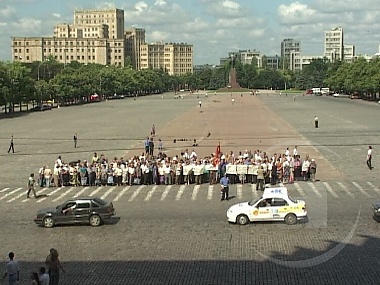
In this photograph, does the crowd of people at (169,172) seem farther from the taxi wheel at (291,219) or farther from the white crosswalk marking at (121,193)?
the taxi wheel at (291,219)

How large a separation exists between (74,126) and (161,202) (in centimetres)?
4673

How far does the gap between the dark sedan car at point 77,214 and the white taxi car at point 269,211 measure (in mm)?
4693

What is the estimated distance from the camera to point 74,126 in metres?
72.7

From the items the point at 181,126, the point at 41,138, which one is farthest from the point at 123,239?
the point at 181,126

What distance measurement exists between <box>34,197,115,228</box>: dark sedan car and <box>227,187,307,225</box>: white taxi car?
4693 millimetres

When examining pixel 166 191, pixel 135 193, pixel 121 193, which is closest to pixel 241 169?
pixel 166 191

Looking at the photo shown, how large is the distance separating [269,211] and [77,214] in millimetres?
7022

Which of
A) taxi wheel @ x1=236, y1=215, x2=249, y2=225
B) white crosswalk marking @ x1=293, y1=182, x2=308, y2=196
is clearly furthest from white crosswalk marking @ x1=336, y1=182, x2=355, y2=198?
taxi wheel @ x1=236, y1=215, x2=249, y2=225

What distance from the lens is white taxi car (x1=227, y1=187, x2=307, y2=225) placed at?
2322cm

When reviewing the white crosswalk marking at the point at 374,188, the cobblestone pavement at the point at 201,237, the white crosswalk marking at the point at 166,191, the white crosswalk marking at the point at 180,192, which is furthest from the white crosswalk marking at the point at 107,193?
the white crosswalk marking at the point at 374,188

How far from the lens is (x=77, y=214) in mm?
23531

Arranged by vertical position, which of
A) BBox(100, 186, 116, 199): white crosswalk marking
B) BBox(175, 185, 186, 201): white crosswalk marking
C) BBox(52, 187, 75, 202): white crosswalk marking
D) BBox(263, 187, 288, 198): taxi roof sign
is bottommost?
BBox(52, 187, 75, 202): white crosswalk marking

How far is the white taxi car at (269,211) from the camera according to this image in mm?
23219

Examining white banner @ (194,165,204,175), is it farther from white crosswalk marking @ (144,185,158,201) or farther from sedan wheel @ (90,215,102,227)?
sedan wheel @ (90,215,102,227)
